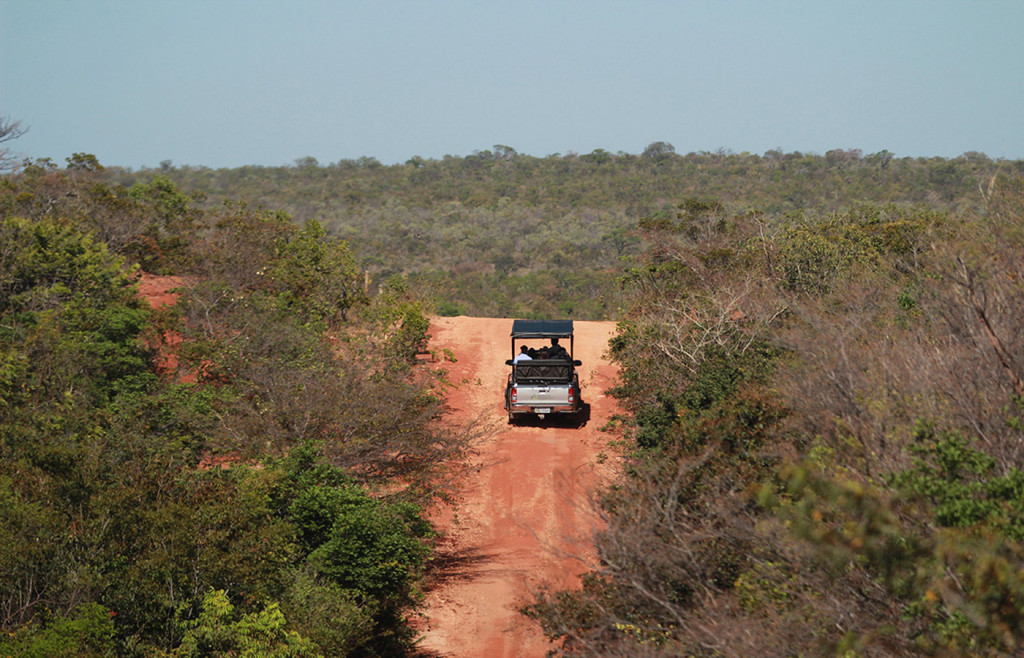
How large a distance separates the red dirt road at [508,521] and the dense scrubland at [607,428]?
64 centimetres

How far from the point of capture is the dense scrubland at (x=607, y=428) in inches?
269

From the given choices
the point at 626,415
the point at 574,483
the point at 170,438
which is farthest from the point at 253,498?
the point at 626,415

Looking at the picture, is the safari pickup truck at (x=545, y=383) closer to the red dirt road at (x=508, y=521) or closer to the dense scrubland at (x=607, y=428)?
the red dirt road at (x=508, y=521)

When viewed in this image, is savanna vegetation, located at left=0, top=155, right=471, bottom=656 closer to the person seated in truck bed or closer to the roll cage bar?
the roll cage bar

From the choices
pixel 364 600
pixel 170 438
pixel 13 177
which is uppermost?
pixel 13 177

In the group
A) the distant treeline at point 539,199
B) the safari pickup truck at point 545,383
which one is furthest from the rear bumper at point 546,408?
the distant treeline at point 539,199

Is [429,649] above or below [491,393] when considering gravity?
below

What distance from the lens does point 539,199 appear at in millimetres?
71000

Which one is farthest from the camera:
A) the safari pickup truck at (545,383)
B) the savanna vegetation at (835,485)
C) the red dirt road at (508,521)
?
the safari pickup truck at (545,383)

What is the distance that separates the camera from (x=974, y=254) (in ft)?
32.8

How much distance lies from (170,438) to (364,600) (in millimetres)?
5953

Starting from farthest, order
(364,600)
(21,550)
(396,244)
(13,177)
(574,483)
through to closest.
A: (396,244), (13,177), (574,483), (364,600), (21,550)

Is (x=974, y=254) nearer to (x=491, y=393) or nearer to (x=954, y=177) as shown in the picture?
(x=491, y=393)

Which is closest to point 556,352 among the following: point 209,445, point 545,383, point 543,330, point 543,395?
point 543,330
